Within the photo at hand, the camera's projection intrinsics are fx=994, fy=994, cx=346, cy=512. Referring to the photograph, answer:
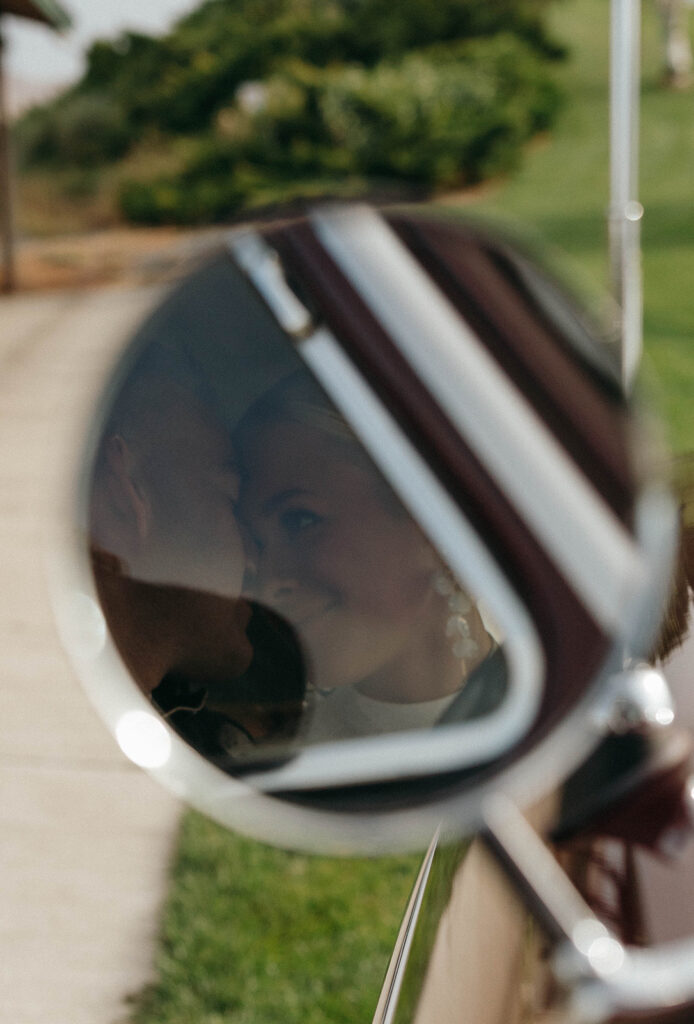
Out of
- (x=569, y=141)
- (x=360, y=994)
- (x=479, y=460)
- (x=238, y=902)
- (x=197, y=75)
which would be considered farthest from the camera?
(x=197, y=75)

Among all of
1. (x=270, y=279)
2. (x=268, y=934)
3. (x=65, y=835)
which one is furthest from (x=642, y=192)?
(x=270, y=279)

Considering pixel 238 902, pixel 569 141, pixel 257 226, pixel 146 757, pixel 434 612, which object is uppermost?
pixel 257 226

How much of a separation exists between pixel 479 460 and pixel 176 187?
1705 centimetres

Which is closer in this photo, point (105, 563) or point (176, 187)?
point (105, 563)

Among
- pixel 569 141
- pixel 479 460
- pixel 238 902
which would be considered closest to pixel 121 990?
pixel 238 902

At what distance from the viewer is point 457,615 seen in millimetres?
1034

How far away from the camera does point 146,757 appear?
1075mm

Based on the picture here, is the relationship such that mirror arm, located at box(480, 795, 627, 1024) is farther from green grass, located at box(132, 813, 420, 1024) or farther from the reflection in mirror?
green grass, located at box(132, 813, 420, 1024)

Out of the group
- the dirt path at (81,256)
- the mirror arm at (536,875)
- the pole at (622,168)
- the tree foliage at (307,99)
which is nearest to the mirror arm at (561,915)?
the mirror arm at (536,875)

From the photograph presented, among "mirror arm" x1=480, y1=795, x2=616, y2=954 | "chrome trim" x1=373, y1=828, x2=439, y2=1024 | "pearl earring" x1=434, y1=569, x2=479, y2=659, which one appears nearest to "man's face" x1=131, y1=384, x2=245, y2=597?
"pearl earring" x1=434, y1=569, x2=479, y2=659

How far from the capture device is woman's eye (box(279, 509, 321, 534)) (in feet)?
3.34

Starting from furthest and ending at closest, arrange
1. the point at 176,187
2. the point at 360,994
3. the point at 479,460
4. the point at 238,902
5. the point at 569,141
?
1. the point at 569,141
2. the point at 176,187
3. the point at 238,902
4. the point at 360,994
5. the point at 479,460

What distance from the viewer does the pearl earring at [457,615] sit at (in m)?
0.99

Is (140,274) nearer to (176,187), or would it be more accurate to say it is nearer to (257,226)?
(257,226)
